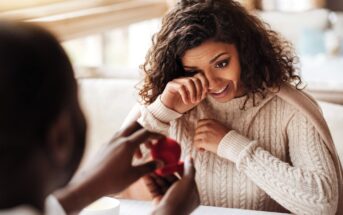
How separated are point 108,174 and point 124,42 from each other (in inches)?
131

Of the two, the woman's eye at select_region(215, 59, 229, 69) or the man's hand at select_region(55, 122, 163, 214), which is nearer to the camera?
the man's hand at select_region(55, 122, 163, 214)

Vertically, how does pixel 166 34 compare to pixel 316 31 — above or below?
above

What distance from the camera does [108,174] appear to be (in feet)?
1.69

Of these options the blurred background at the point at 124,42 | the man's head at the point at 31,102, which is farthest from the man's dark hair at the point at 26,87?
the blurred background at the point at 124,42

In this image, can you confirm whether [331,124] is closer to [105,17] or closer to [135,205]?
[135,205]

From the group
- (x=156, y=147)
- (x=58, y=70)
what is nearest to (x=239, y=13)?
(x=156, y=147)

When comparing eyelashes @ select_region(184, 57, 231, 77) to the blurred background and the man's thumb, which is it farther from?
the man's thumb

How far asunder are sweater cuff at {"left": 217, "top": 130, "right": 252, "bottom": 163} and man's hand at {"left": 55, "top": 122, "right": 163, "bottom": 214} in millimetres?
760

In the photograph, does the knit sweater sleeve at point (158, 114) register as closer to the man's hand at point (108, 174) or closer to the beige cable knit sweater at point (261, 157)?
the beige cable knit sweater at point (261, 157)

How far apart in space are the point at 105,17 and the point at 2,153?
2843 mm

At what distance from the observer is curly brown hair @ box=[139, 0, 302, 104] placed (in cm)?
129

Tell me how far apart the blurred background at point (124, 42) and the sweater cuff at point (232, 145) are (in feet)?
0.78

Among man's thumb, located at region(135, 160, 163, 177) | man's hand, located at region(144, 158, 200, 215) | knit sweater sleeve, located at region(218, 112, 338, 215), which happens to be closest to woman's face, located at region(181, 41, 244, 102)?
knit sweater sleeve, located at region(218, 112, 338, 215)

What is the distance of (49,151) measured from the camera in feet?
1.08
